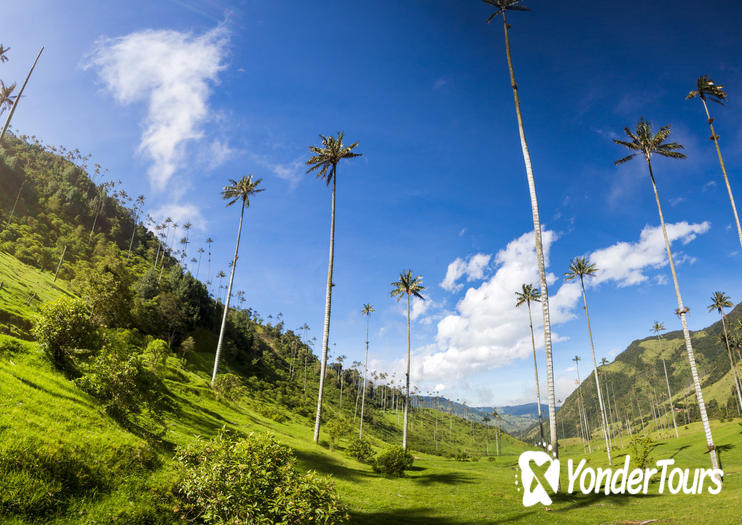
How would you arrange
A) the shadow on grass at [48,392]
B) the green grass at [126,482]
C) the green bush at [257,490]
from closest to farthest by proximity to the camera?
1. the green bush at [257,490]
2. the green grass at [126,482]
3. the shadow on grass at [48,392]

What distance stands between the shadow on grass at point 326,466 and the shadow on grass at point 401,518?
8605mm

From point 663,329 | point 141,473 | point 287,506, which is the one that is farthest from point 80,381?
point 663,329

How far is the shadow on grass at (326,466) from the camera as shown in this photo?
93.2 feet

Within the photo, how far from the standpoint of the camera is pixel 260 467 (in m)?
10.6

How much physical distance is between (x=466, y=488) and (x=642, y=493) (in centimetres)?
1522

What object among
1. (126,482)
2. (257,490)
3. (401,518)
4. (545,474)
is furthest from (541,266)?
(126,482)

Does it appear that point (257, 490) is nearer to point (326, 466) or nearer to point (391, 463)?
point (326, 466)

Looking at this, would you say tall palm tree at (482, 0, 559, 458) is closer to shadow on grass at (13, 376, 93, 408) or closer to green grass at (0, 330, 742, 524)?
green grass at (0, 330, 742, 524)

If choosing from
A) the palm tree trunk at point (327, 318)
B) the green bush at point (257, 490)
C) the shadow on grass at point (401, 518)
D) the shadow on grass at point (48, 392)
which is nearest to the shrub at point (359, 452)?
the palm tree trunk at point (327, 318)

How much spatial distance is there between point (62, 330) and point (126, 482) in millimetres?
11094

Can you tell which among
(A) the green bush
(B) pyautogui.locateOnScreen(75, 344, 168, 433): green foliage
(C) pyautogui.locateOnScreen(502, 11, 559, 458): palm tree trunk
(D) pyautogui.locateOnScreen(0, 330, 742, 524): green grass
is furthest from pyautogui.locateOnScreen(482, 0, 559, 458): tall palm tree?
(B) pyautogui.locateOnScreen(75, 344, 168, 433): green foliage

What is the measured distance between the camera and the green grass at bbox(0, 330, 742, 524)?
1046 cm

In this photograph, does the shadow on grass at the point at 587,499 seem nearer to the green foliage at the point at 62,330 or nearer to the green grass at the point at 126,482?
the green grass at the point at 126,482

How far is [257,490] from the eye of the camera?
1010 cm
